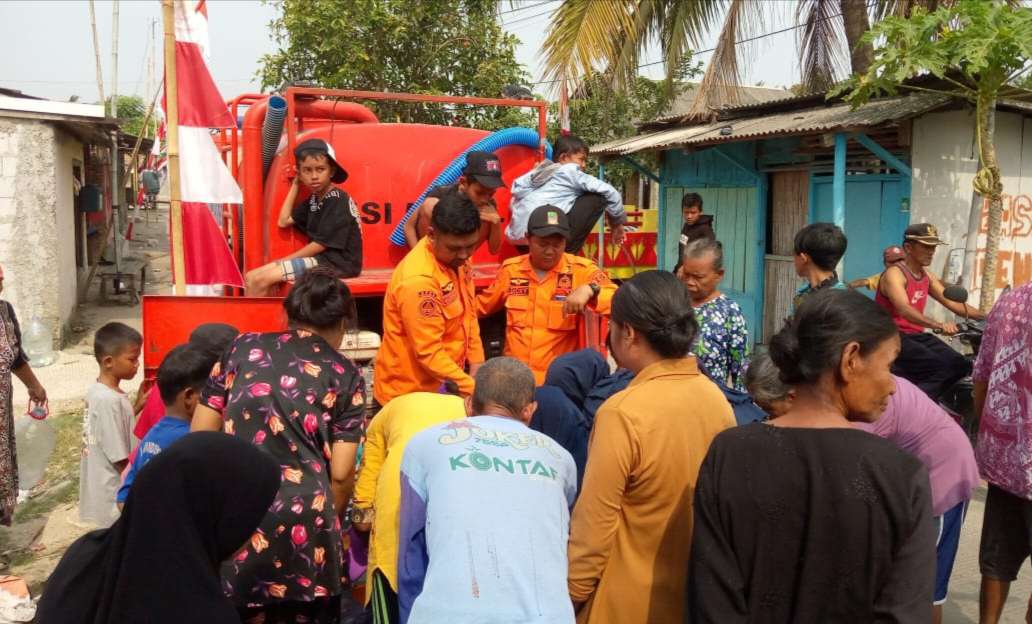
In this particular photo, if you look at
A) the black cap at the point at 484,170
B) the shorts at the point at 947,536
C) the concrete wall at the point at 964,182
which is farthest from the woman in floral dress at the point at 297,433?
the concrete wall at the point at 964,182

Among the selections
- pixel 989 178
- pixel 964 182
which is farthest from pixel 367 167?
pixel 964 182

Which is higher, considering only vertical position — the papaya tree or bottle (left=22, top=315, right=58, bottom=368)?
the papaya tree

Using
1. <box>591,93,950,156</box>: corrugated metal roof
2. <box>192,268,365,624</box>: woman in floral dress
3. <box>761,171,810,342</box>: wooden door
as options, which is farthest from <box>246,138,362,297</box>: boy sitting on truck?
<box>761,171,810,342</box>: wooden door

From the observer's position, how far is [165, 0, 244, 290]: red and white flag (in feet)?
16.5

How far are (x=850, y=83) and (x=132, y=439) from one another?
20.3ft

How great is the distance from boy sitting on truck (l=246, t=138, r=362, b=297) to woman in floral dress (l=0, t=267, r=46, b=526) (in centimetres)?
122

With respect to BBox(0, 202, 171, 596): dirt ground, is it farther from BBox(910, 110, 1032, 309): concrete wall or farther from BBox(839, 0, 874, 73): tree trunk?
BBox(839, 0, 874, 73): tree trunk

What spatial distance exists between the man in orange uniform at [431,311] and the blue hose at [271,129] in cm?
180

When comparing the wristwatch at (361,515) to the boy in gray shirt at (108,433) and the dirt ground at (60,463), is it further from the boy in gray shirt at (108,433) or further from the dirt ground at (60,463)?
the dirt ground at (60,463)

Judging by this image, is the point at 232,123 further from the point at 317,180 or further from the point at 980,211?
the point at 980,211

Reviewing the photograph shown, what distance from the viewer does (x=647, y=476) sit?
2215 mm

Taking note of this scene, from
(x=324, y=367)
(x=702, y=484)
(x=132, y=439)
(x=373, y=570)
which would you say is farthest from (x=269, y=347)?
(x=132, y=439)

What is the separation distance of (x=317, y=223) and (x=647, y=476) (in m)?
3.11

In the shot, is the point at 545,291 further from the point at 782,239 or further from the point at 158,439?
the point at 782,239
